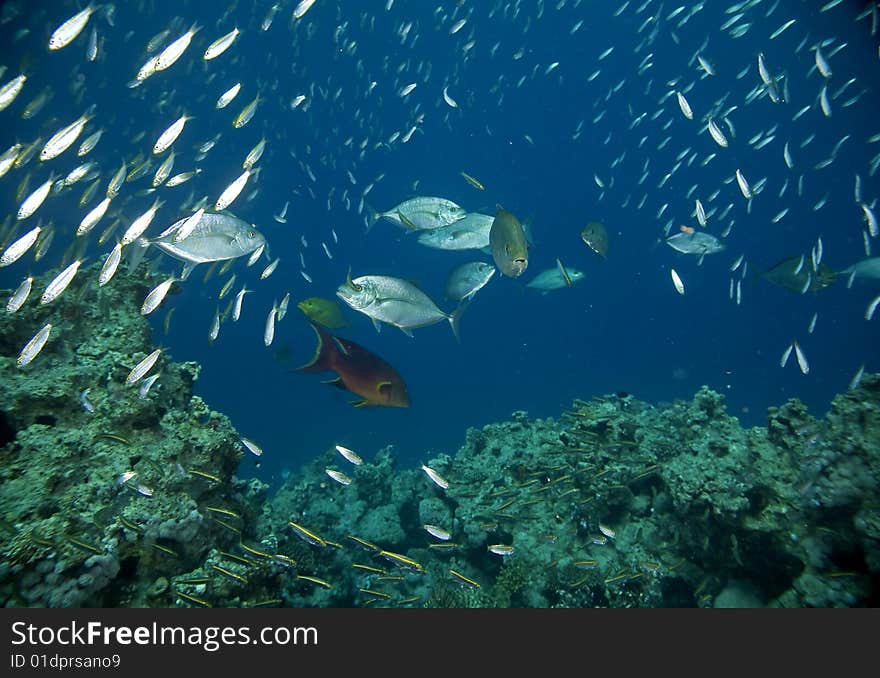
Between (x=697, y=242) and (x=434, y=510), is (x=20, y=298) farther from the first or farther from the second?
(x=697, y=242)

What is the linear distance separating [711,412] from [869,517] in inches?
121

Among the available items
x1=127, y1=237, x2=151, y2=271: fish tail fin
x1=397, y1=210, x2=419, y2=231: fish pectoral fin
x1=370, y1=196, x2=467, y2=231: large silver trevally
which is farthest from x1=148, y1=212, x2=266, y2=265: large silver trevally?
x1=370, y1=196, x2=467, y2=231: large silver trevally

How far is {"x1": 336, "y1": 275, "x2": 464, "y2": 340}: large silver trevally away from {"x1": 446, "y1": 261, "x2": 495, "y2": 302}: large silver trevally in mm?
1532

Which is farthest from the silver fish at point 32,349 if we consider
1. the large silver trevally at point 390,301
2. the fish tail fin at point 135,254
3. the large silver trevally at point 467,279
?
the large silver trevally at point 467,279

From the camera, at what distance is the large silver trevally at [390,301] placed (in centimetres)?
444

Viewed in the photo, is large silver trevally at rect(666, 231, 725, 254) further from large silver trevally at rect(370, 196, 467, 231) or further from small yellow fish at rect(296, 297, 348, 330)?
small yellow fish at rect(296, 297, 348, 330)

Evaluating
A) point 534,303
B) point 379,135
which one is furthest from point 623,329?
point 379,135

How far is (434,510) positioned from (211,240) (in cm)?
520

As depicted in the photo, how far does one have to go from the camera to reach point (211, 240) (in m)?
4.73

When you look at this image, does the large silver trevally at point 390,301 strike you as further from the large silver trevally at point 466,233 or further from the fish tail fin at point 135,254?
the large silver trevally at point 466,233

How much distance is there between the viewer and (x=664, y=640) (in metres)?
3.55

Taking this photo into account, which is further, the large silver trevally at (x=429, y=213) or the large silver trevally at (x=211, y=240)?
the large silver trevally at (x=429, y=213)

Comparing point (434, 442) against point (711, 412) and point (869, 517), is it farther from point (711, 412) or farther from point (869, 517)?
point (869, 517)

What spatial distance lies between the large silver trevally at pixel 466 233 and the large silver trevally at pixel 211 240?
10.8 ft
